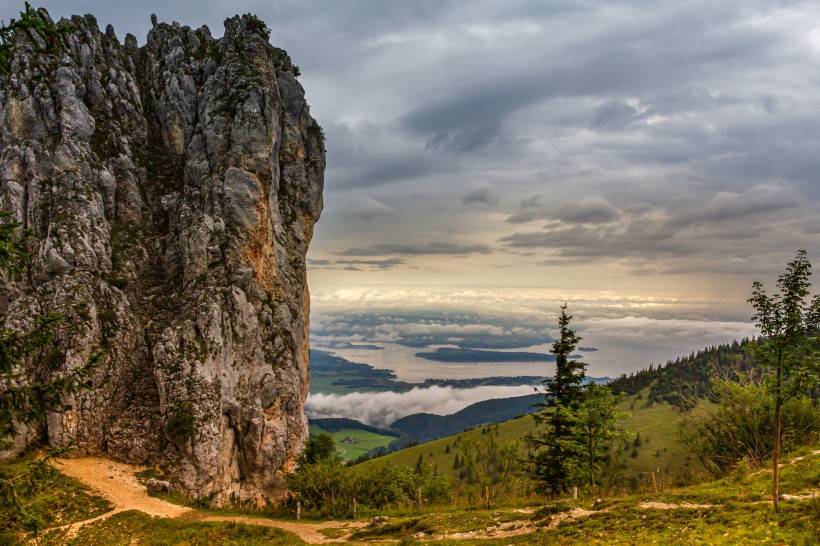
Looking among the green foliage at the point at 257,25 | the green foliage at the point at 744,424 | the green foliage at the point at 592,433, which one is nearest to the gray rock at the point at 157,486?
the green foliage at the point at 592,433

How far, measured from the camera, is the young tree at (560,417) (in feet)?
150

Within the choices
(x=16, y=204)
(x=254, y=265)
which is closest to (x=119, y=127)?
(x=16, y=204)

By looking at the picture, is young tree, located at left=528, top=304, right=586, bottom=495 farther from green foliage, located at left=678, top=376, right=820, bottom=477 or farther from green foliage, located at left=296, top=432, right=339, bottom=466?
green foliage, located at left=296, top=432, right=339, bottom=466

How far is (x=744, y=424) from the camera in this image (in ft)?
156

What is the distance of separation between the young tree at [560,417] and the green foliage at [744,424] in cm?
1266

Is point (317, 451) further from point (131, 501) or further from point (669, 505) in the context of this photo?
point (669, 505)

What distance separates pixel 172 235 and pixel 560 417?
2421 inches

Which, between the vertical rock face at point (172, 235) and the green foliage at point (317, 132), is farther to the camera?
the green foliage at point (317, 132)

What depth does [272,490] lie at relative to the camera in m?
65.8

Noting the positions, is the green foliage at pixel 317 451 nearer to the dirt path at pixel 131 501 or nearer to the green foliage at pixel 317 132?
the dirt path at pixel 131 501

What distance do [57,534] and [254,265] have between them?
4322 cm

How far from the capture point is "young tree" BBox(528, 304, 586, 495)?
4566 cm

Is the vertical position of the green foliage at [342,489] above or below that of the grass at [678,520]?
below

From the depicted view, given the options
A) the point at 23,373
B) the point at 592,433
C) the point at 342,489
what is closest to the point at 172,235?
the point at 342,489
